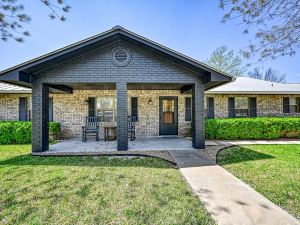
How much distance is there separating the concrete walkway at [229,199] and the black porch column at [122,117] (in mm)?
2794

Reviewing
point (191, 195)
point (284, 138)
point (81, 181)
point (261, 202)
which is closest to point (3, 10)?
point (81, 181)

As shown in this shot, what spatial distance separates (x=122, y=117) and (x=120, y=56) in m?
2.43

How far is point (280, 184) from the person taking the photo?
3.89m

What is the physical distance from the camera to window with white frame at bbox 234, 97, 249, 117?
39.5 feet

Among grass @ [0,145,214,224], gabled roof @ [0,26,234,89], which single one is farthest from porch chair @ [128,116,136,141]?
gabled roof @ [0,26,234,89]

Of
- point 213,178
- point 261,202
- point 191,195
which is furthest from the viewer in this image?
point 213,178

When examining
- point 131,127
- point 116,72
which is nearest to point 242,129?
point 131,127

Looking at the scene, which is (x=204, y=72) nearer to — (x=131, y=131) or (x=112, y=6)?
(x=112, y=6)

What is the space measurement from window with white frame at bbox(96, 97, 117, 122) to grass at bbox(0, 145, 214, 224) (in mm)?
5561

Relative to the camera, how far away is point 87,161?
19.0 ft

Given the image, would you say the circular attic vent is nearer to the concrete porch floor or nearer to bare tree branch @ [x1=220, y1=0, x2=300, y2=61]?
the concrete porch floor

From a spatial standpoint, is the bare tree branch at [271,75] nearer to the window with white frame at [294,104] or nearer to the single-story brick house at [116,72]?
the window with white frame at [294,104]

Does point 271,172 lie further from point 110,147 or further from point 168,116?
point 168,116

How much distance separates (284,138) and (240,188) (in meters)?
9.30
